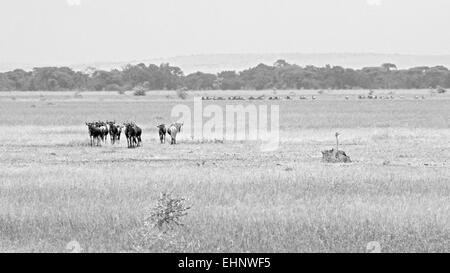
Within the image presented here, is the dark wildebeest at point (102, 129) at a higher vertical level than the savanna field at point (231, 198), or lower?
lower

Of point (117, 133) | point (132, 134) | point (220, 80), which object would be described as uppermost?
point (132, 134)

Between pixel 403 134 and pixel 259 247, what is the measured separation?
28.1 meters

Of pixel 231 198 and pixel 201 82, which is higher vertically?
pixel 231 198

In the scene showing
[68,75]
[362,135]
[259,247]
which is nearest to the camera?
[259,247]

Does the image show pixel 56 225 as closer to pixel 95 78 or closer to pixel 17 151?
pixel 17 151

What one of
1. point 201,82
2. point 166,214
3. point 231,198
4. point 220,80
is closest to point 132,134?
point 231,198

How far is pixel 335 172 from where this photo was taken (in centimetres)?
2102

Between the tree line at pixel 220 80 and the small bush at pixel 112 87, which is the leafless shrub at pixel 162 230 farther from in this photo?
the tree line at pixel 220 80

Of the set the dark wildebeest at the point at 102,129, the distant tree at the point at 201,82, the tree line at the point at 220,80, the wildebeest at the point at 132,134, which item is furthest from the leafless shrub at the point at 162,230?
the distant tree at the point at 201,82

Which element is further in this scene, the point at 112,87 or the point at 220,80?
the point at 220,80

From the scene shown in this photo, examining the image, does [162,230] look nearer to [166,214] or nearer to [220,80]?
[166,214]

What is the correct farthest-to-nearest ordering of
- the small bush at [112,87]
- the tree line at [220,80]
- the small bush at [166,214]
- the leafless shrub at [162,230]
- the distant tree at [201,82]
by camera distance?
1. the distant tree at [201,82]
2. the tree line at [220,80]
3. the small bush at [112,87]
4. the small bush at [166,214]
5. the leafless shrub at [162,230]
